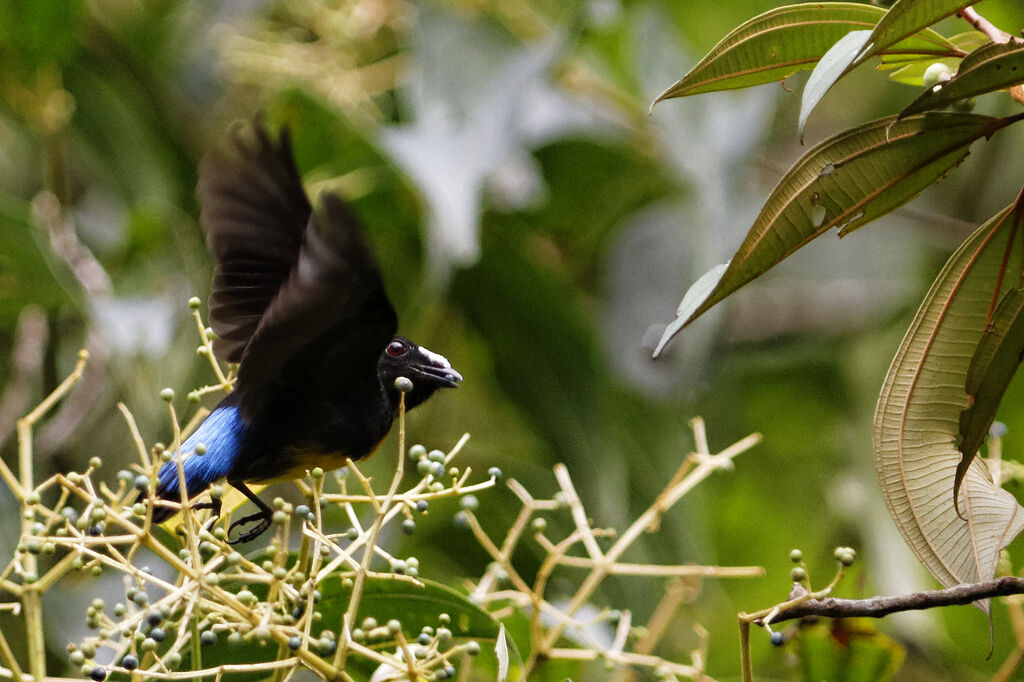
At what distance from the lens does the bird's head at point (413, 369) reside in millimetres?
1019

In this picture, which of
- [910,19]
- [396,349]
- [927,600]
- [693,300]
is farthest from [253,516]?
[910,19]

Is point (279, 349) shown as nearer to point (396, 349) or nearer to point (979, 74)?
point (396, 349)

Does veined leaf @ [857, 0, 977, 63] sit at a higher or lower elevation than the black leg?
higher

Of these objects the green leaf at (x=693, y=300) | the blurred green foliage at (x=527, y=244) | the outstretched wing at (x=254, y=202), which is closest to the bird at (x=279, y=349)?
the outstretched wing at (x=254, y=202)

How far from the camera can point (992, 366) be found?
961 mm

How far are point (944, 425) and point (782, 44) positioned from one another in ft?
1.15

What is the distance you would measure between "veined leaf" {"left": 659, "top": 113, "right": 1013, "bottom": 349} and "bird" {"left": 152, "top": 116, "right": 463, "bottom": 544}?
0.30 meters

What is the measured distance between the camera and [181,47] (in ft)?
9.37

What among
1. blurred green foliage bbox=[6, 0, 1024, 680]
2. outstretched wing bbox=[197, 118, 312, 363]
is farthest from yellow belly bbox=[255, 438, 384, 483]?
blurred green foliage bbox=[6, 0, 1024, 680]

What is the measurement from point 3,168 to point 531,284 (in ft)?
5.04

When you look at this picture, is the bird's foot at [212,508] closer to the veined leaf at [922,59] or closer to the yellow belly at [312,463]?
the yellow belly at [312,463]

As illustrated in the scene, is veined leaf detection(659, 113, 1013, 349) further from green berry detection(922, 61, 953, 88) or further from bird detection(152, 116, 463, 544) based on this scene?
bird detection(152, 116, 463, 544)

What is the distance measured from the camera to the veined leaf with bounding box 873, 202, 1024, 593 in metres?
0.97

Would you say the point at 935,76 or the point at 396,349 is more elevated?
the point at 935,76
